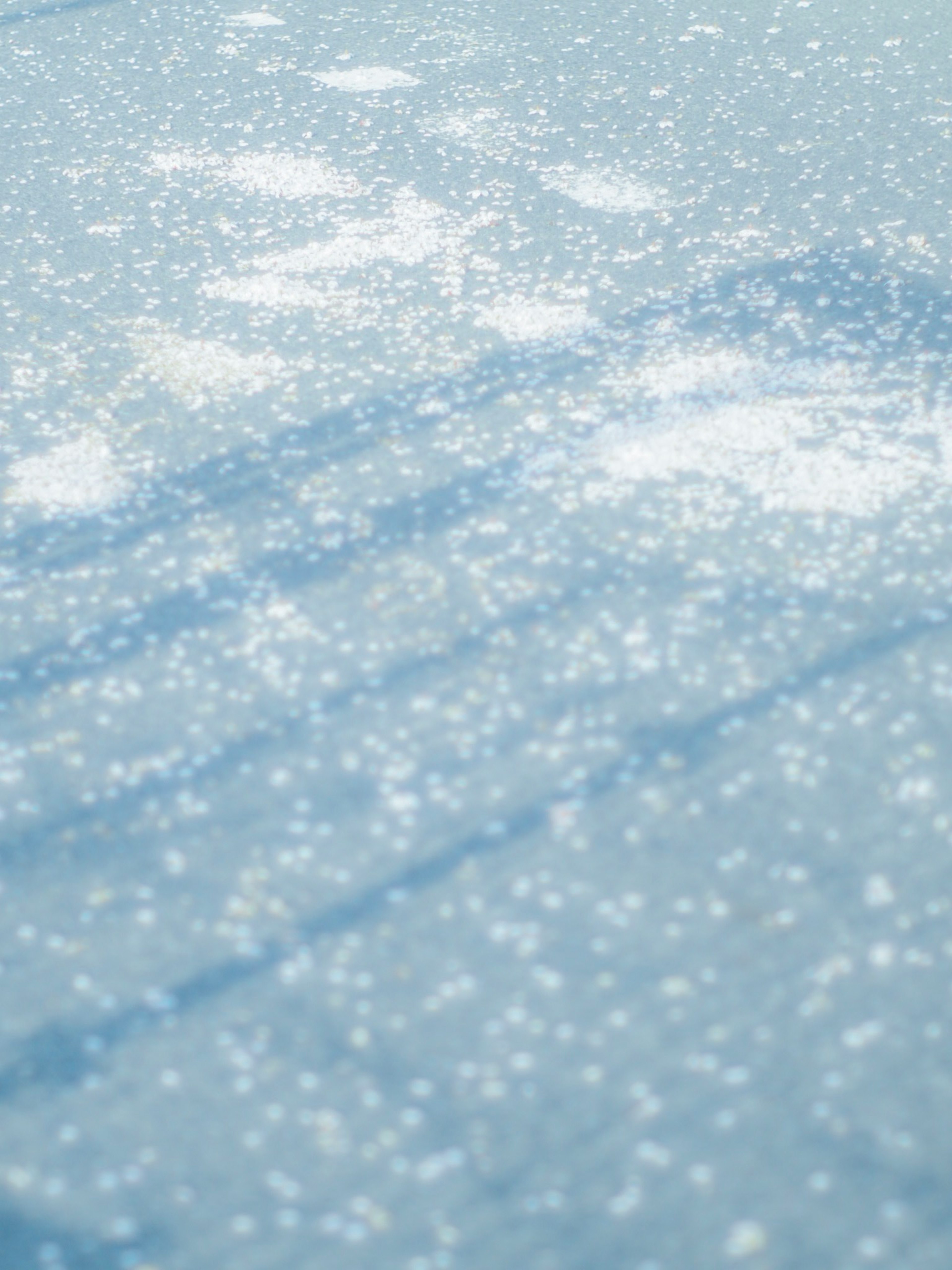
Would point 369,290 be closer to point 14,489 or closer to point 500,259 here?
point 500,259

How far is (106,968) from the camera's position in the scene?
3.60ft

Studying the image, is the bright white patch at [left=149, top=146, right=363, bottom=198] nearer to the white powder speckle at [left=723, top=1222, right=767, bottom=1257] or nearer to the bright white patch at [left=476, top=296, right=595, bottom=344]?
the bright white patch at [left=476, top=296, right=595, bottom=344]

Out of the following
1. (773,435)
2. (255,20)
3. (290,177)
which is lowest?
(773,435)

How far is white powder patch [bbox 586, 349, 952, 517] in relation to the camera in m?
1.61

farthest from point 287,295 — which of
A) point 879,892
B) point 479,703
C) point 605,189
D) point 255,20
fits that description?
point 255,20

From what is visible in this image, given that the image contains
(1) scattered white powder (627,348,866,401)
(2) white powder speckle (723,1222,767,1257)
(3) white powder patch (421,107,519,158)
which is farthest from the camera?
(3) white powder patch (421,107,519,158)

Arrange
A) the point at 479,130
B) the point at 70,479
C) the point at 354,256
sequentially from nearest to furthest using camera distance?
1. the point at 70,479
2. the point at 354,256
3. the point at 479,130

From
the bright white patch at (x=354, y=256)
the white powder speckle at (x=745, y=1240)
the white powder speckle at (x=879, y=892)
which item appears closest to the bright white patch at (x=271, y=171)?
the bright white patch at (x=354, y=256)

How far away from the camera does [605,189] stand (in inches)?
92.3

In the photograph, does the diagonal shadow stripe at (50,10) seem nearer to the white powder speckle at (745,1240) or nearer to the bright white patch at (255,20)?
the bright white patch at (255,20)

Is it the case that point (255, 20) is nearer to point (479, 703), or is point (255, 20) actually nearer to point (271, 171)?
point (271, 171)

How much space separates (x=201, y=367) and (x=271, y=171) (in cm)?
74

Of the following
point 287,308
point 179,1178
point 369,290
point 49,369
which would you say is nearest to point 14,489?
point 49,369

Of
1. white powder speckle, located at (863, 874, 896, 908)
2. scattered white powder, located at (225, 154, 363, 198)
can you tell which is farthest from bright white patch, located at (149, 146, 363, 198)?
white powder speckle, located at (863, 874, 896, 908)
